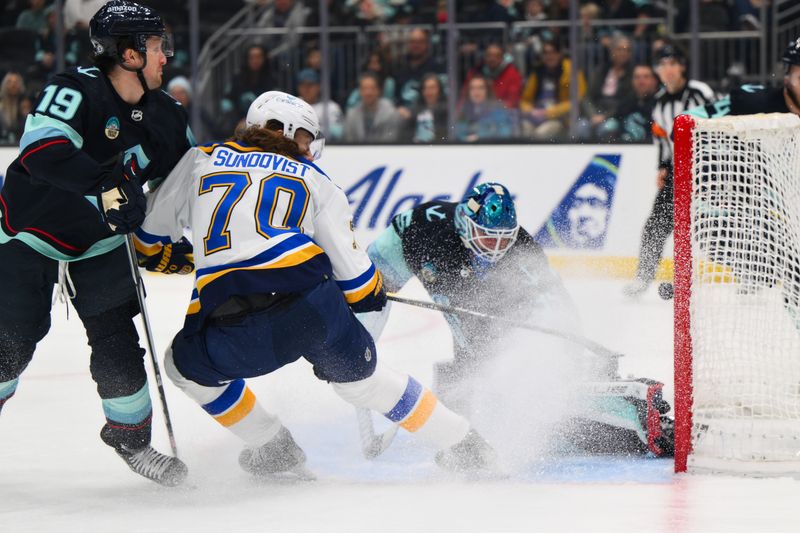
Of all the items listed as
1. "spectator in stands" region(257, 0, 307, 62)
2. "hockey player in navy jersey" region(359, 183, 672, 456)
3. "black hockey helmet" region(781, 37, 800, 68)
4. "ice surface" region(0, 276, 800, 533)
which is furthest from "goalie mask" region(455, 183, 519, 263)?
"spectator in stands" region(257, 0, 307, 62)

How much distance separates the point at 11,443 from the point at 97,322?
30.1 inches

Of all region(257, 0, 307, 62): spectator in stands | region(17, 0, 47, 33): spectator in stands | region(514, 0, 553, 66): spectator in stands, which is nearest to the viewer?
region(514, 0, 553, 66): spectator in stands

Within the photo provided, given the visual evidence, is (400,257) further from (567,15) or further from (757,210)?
(567,15)

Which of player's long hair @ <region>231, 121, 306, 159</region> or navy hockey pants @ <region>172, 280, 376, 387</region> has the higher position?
player's long hair @ <region>231, 121, 306, 159</region>

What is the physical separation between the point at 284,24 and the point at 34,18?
5.69 feet

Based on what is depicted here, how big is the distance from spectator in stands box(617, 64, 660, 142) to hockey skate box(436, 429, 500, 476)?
421 cm

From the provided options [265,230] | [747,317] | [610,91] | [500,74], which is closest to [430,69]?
[500,74]

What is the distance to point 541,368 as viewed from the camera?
376 centimetres

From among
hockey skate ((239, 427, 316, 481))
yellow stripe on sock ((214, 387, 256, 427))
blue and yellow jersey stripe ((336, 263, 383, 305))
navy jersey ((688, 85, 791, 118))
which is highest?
navy jersey ((688, 85, 791, 118))

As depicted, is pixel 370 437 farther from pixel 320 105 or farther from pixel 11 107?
pixel 11 107

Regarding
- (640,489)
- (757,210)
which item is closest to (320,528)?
(640,489)

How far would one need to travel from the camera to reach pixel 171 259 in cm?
334

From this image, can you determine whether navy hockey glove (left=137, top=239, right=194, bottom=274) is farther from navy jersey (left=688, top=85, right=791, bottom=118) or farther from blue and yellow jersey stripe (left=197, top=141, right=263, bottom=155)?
navy jersey (left=688, top=85, right=791, bottom=118)

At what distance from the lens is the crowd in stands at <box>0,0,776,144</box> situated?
7.43 m
